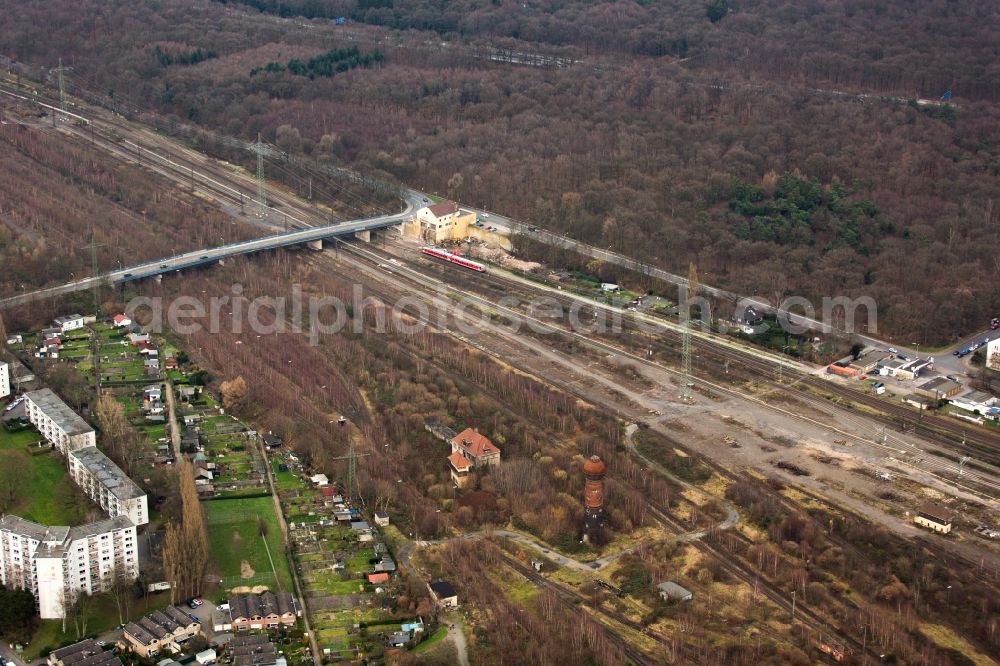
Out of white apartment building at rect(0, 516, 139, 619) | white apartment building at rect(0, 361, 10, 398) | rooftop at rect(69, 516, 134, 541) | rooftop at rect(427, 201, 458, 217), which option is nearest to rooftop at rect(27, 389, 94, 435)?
white apartment building at rect(0, 361, 10, 398)

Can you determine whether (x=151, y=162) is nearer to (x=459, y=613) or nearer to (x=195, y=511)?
A: (x=195, y=511)

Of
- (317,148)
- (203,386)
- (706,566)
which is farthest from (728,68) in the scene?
(706,566)

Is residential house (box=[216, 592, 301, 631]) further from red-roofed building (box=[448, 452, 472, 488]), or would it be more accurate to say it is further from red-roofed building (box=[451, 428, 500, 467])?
red-roofed building (box=[451, 428, 500, 467])

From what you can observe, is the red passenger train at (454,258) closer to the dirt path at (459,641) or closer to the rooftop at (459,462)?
the rooftop at (459,462)

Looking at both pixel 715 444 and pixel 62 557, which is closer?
pixel 62 557

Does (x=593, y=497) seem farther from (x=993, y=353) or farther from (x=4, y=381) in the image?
(x=4, y=381)

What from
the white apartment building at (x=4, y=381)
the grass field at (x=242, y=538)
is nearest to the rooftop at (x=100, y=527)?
the grass field at (x=242, y=538)

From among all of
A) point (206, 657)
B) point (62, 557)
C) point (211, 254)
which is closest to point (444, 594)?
point (206, 657)
